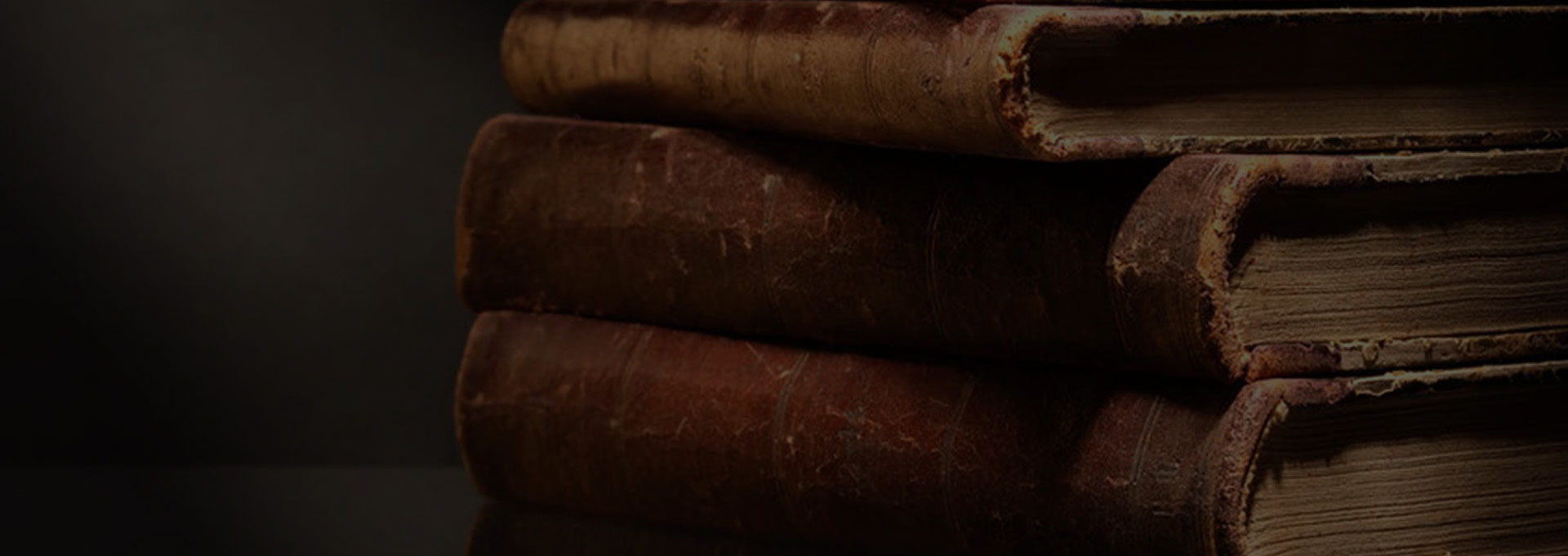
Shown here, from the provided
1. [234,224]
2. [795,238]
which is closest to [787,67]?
[795,238]

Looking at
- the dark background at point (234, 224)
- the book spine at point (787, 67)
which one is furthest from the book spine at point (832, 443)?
the dark background at point (234, 224)

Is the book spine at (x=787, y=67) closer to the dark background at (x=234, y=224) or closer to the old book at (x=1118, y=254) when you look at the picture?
the old book at (x=1118, y=254)

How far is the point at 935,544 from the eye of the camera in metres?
2.25

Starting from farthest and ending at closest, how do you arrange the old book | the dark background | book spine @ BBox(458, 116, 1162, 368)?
the dark background
book spine @ BBox(458, 116, 1162, 368)
the old book

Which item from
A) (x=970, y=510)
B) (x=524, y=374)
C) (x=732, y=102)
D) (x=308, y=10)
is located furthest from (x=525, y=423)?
(x=308, y=10)

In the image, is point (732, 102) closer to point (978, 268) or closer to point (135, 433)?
point (978, 268)

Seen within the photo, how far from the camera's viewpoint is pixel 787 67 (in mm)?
2303

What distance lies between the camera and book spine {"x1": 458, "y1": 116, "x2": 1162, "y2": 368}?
2117 mm

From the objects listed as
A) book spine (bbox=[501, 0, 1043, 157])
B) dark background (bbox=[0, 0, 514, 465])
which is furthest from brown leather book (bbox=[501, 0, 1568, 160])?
dark background (bbox=[0, 0, 514, 465])

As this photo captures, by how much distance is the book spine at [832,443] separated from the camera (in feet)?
6.75

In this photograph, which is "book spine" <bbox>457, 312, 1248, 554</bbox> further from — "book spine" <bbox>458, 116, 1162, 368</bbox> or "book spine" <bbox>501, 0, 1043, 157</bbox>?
"book spine" <bbox>501, 0, 1043, 157</bbox>

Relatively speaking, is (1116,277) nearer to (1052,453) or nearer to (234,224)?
(1052,453)

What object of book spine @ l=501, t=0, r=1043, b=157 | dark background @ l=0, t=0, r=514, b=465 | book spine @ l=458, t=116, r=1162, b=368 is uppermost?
book spine @ l=501, t=0, r=1043, b=157

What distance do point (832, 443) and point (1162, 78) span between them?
1.37 feet
